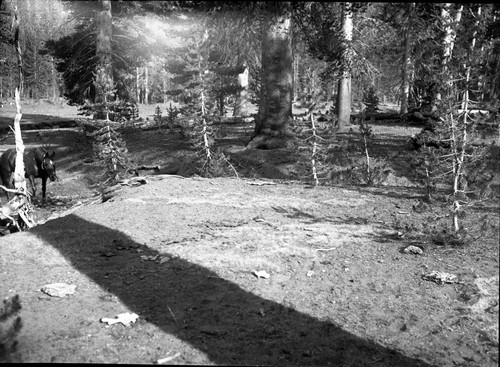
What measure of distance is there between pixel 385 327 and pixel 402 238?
2.23m

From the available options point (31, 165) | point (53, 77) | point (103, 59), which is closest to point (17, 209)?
point (31, 165)

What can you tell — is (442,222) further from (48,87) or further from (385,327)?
(48,87)

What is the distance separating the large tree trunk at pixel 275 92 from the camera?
11555 millimetres

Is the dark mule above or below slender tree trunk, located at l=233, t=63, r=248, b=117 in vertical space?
below

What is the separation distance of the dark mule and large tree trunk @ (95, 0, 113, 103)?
2378 millimetres

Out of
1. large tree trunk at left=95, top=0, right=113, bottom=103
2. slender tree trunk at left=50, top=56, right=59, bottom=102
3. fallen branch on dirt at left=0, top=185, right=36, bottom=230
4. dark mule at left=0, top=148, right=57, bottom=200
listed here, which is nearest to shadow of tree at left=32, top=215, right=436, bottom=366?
fallen branch on dirt at left=0, top=185, right=36, bottom=230

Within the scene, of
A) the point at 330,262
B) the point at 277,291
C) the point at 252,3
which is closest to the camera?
the point at 252,3

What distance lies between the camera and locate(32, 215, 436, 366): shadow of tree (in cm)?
336

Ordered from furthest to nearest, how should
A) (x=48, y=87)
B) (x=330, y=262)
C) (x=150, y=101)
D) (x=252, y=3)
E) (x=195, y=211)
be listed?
(x=150, y=101), (x=48, y=87), (x=195, y=211), (x=330, y=262), (x=252, y=3)

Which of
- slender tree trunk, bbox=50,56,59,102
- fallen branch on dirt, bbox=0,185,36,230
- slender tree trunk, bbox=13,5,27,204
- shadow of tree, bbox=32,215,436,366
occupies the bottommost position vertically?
shadow of tree, bbox=32,215,436,366

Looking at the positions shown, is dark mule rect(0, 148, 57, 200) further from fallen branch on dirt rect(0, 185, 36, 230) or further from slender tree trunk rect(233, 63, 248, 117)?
slender tree trunk rect(233, 63, 248, 117)

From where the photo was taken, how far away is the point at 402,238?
573cm

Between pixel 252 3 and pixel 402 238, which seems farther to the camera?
pixel 402 238

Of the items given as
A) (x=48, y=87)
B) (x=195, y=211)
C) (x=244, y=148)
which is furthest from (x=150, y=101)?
(x=195, y=211)
